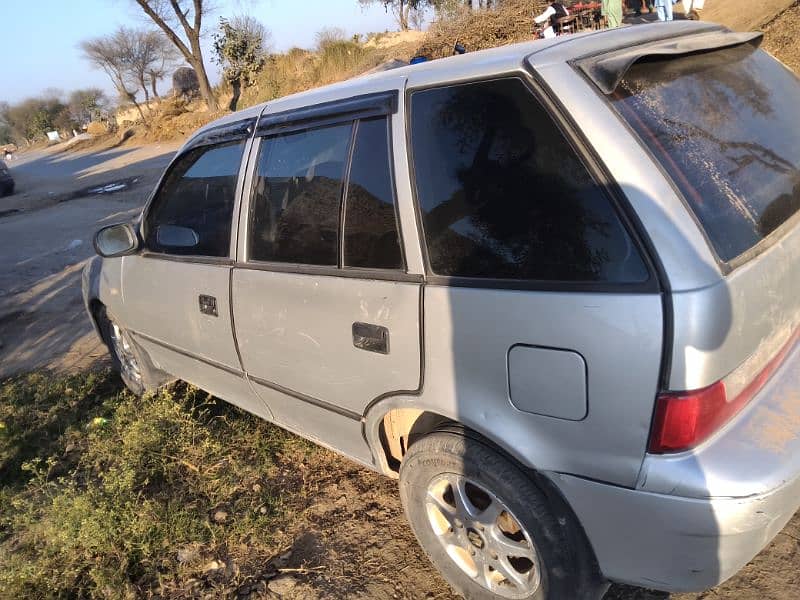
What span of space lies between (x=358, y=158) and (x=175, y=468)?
7.06ft

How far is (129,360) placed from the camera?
4.04 m

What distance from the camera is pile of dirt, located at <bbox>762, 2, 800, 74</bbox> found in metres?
7.59

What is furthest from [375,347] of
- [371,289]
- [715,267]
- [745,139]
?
[745,139]

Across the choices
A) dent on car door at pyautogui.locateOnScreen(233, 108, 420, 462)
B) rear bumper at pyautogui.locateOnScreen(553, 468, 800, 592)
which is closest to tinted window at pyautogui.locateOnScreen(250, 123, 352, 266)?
dent on car door at pyautogui.locateOnScreen(233, 108, 420, 462)

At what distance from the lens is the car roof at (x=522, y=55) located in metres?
1.73

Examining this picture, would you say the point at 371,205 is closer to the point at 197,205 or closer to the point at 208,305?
the point at 208,305

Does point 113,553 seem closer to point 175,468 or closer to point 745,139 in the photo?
point 175,468

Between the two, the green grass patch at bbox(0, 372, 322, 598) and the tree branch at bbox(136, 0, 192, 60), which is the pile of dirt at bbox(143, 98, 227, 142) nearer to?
the tree branch at bbox(136, 0, 192, 60)

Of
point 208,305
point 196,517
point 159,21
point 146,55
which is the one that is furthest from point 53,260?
point 146,55

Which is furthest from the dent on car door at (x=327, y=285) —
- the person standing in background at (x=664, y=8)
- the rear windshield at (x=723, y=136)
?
the person standing in background at (x=664, y=8)

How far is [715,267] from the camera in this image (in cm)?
Result: 144

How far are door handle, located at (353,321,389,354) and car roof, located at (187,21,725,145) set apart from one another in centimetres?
88

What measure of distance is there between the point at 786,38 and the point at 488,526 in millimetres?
9017

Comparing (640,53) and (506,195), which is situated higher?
(640,53)
